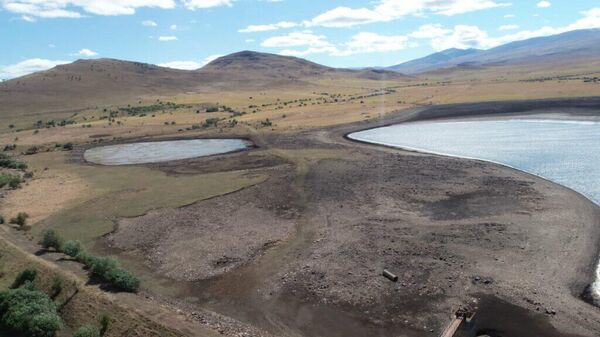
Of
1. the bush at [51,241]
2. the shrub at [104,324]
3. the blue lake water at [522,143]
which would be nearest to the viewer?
the shrub at [104,324]

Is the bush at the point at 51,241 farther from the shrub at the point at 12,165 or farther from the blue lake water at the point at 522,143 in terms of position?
the blue lake water at the point at 522,143

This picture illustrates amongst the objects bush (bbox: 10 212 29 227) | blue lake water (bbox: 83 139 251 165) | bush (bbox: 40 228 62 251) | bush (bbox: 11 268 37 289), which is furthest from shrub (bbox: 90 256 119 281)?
blue lake water (bbox: 83 139 251 165)

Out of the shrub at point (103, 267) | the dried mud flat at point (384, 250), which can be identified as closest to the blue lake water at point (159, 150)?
the dried mud flat at point (384, 250)

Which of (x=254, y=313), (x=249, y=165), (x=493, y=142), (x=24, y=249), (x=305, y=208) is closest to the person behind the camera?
(x=254, y=313)

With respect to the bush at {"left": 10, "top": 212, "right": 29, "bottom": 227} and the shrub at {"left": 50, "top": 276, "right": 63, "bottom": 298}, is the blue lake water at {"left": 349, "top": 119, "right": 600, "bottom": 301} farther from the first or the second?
the bush at {"left": 10, "top": 212, "right": 29, "bottom": 227}

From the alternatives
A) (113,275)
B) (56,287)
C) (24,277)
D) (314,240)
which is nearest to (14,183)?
(24,277)

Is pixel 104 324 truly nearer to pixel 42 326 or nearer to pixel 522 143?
pixel 42 326

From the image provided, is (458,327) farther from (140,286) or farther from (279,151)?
(279,151)

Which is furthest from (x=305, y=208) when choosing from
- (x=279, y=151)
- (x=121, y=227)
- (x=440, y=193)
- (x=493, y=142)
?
(x=493, y=142)
